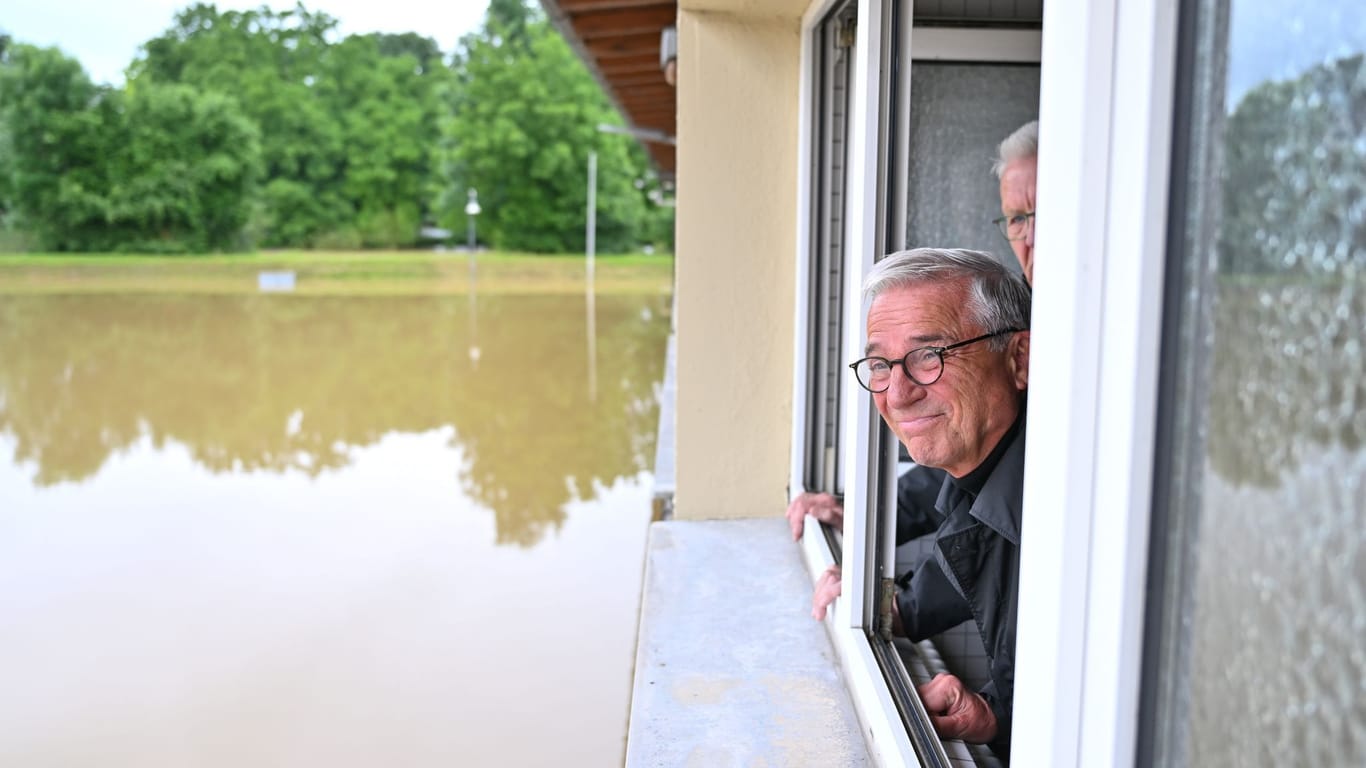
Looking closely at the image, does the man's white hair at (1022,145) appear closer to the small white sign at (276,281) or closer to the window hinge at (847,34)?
the window hinge at (847,34)

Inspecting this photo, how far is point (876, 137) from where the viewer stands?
7.36ft

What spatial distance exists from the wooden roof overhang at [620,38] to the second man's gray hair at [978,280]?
316 centimetres

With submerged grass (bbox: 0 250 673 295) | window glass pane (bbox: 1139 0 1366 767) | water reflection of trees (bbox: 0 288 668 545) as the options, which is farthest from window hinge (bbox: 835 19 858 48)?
submerged grass (bbox: 0 250 673 295)

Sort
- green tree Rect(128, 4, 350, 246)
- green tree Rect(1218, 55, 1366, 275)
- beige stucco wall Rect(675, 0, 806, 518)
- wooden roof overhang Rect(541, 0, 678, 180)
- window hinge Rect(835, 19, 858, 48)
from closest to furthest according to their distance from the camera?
green tree Rect(1218, 55, 1366, 275) → window hinge Rect(835, 19, 858, 48) → beige stucco wall Rect(675, 0, 806, 518) → wooden roof overhang Rect(541, 0, 678, 180) → green tree Rect(128, 4, 350, 246)

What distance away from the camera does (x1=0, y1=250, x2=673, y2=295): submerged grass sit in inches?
1104

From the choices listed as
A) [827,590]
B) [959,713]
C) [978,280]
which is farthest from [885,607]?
[978,280]

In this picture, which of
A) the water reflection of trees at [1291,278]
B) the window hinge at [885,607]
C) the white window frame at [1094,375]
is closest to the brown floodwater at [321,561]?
the window hinge at [885,607]

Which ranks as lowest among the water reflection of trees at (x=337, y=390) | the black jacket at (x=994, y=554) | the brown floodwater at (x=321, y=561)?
the brown floodwater at (x=321, y=561)

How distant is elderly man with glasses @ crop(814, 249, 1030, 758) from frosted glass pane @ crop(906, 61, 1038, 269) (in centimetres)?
169

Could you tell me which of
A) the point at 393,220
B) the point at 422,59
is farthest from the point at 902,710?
the point at 422,59

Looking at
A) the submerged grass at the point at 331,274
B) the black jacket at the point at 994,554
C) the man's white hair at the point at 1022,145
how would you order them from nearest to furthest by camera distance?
the black jacket at the point at 994,554 < the man's white hair at the point at 1022,145 < the submerged grass at the point at 331,274

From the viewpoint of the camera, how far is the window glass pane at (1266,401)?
68 cm

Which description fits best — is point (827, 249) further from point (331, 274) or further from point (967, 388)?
point (331, 274)

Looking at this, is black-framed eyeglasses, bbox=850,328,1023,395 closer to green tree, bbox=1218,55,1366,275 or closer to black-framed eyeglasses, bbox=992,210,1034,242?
black-framed eyeglasses, bbox=992,210,1034,242
